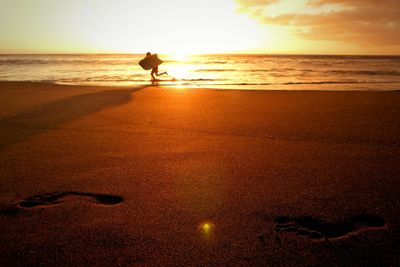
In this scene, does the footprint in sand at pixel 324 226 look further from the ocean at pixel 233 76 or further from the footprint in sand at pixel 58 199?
the ocean at pixel 233 76

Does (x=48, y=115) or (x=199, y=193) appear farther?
(x=48, y=115)

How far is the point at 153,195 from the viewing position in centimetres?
253

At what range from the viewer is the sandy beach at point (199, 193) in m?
1.85

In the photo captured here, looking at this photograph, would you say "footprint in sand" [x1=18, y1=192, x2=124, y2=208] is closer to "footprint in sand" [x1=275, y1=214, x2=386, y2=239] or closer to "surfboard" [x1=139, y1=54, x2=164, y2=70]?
"footprint in sand" [x1=275, y1=214, x2=386, y2=239]

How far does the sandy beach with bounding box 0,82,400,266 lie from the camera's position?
6.07ft

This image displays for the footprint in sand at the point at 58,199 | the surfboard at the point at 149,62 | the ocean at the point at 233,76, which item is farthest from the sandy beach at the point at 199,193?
the surfboard at the point at 149,62

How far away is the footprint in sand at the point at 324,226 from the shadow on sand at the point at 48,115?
11.3 feet

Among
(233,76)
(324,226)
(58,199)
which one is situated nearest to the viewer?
(324,226)

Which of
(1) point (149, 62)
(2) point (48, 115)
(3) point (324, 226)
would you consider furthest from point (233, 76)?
(3) point (324, 226)

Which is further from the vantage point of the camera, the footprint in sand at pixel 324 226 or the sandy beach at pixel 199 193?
the footprint in sand at pixel 324 226

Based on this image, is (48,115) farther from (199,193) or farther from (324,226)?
(324,226)

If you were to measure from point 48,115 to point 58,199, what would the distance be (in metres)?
3.62

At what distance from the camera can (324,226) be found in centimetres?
210

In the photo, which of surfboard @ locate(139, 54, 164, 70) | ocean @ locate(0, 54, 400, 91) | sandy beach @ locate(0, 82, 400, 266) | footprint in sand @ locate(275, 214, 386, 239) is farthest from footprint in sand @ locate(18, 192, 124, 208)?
surfboard @ locate(139, 54, 164, 70)
